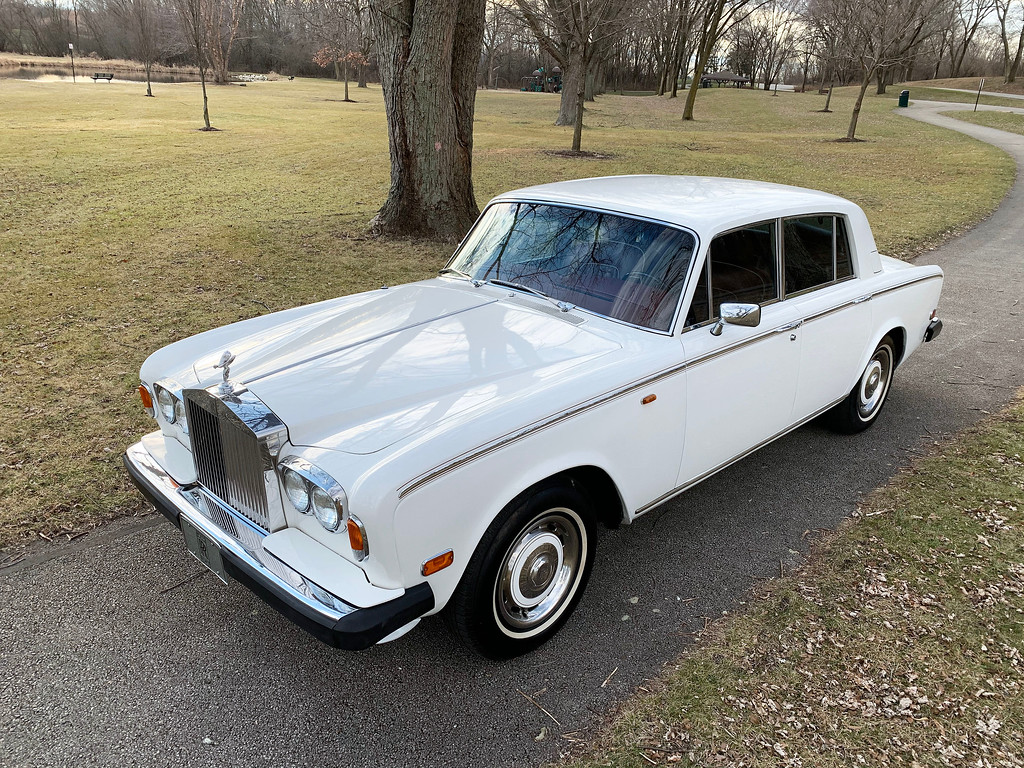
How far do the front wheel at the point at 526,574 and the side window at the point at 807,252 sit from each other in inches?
78.4

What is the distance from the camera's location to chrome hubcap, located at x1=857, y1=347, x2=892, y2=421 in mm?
4891

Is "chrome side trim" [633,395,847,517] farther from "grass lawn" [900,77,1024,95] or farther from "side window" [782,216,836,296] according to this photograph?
"grass lawn" [900,77,1024,95]

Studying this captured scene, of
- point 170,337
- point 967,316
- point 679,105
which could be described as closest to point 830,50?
point 679,105

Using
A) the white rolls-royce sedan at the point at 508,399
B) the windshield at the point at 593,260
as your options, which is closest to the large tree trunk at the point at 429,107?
the white rolls-royce sedan at the point at 508,399

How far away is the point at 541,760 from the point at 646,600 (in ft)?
3.39

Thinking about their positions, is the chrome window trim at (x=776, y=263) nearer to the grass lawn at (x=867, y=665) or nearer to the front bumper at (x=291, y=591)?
the grass lawn at (x=867, y=665)

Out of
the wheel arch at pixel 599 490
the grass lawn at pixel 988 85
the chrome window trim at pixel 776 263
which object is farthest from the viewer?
the grass lawn at pixel 988 85

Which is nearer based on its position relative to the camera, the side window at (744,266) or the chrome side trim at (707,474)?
the chrome side trim at (707,474)

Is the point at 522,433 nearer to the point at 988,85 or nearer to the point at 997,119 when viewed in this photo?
the point at 997,119

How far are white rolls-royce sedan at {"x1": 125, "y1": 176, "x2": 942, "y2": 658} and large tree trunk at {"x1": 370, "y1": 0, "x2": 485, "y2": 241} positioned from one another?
549cm

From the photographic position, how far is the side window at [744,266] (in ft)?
11.6

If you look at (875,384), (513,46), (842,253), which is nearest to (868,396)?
(875,384)

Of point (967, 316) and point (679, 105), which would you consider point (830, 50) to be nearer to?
point (679, 105)

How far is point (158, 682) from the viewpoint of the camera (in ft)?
9.20
